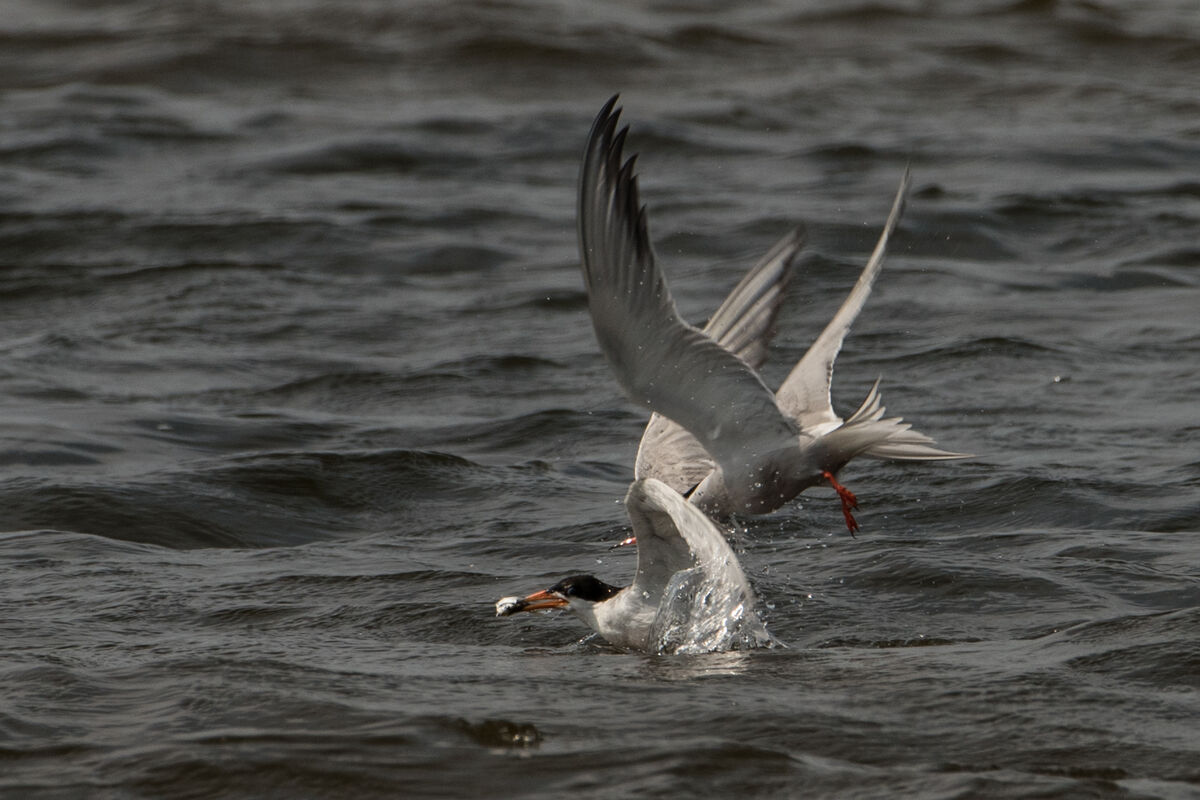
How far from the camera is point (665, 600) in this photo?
5578mm

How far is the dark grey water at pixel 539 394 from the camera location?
4785mm

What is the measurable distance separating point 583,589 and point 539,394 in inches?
168

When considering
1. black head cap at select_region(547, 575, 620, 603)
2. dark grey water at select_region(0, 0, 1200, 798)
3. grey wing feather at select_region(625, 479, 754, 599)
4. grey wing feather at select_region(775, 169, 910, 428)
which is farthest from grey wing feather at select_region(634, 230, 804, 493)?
grey wing feather at select_region(625, 479, 754, 599)

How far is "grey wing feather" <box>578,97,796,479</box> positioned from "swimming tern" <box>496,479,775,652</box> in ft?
1.34

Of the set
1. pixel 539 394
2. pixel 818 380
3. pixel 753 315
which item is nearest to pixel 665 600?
pixel 818 380

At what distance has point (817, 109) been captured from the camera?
18.2 metres

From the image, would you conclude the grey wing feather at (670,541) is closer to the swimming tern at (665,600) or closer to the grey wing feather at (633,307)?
the swimming tern at (665,600)

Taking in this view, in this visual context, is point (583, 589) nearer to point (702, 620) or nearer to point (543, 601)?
point (543, 601)

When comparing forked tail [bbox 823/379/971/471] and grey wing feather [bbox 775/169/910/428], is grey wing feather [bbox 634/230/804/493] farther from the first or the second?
forked tail [bbox 823/379/971/471]

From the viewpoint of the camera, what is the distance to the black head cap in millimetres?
5746

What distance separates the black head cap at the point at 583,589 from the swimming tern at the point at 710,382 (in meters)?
0.59

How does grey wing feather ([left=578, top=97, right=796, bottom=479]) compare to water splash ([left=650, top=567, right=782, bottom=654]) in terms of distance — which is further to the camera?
water splash ([left=650, top=567, right=782, bottom=654])

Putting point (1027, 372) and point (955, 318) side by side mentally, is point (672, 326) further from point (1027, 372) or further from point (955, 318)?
point (955, 318)

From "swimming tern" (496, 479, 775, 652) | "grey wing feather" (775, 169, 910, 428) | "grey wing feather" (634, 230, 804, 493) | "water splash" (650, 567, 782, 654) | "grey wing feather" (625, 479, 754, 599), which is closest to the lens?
"grey wing feather" (625, 479, 754, 599)
